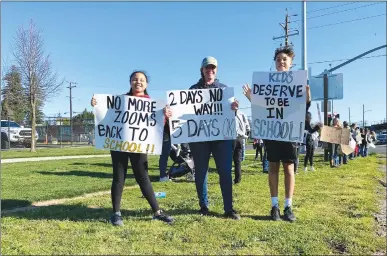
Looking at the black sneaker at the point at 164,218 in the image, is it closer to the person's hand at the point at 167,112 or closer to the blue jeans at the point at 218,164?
the blue jeans at the point at 218,164

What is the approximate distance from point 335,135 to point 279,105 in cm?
930

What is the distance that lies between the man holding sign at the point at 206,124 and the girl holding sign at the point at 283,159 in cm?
55

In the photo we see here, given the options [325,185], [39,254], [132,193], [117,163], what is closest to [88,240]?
[39,254]

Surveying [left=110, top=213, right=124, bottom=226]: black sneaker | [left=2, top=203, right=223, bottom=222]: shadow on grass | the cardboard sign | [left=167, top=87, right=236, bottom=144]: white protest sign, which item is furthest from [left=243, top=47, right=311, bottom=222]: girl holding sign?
the cardboard sign

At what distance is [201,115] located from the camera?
537 cm

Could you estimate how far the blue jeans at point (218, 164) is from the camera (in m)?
5.15

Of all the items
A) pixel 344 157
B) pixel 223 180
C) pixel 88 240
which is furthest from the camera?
pixel 344 157

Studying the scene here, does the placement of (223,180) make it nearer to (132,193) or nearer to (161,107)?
(161,107)

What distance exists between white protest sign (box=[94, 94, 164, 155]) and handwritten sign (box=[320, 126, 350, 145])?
9578 millimetres

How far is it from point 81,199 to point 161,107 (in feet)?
8.13

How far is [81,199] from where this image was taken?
655 cm

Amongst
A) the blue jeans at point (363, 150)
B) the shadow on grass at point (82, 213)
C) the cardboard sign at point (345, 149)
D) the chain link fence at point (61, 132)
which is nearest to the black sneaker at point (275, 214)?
the shadow on grass at point (82, 213)

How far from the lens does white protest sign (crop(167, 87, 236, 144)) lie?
5227mm

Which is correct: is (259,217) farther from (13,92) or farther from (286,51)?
(13,92)
